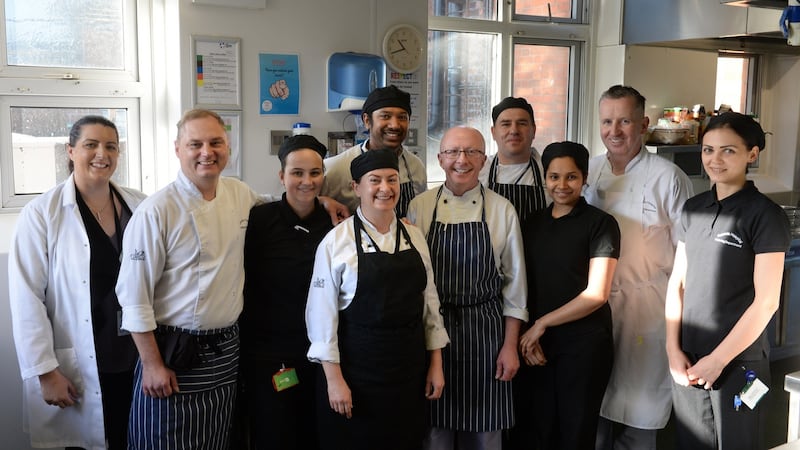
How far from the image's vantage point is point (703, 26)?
13.1 feet

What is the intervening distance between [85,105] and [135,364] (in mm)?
1360

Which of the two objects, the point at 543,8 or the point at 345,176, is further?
the point at 543,8

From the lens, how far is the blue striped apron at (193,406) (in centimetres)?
211

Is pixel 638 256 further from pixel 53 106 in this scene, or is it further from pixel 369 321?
pixel 53 106

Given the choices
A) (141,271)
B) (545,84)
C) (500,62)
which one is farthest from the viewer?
(545,84)

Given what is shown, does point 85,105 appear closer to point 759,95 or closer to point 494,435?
point 494,435

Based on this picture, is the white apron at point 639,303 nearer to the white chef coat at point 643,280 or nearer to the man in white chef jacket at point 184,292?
the white chef coat at point 643,280

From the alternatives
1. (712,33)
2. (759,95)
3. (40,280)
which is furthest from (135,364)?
(759,95)

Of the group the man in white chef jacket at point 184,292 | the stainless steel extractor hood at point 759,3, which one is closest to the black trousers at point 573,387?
the man in white chef jacket at point 184,292

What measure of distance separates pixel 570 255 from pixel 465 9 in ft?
7.67

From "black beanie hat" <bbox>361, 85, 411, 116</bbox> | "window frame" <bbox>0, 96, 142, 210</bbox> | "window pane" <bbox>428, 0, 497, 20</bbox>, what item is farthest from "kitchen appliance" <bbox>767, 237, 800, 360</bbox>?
"window frame" <bbox>0, 96, 142, 210</bbox>

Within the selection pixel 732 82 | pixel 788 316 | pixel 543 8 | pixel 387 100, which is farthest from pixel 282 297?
pixel 732 82

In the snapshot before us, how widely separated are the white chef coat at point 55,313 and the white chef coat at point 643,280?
1.71 meters

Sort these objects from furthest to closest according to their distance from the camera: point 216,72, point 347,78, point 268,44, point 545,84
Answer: point 545,84 → point 347,78 → point 268,44 → point 216,72
